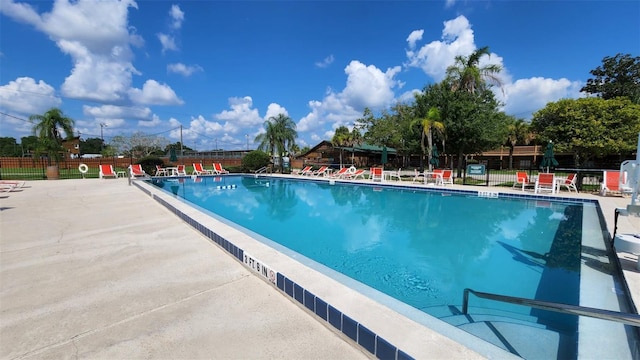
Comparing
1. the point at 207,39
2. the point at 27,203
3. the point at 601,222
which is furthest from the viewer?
the point at 207,39

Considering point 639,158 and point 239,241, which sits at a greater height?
point 639,158

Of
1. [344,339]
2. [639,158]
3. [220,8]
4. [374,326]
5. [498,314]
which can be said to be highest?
[220,8]

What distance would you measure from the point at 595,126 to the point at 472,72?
10917 mm

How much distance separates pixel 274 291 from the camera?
2635 mm

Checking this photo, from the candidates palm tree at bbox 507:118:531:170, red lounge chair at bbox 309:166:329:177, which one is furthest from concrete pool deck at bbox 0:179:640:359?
palm tree at bbox 507:118:531:170

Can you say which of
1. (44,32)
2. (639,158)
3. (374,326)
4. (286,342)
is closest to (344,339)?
(374,326)

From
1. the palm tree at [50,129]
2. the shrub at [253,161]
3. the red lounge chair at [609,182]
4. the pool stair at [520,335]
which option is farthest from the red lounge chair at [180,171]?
the red lounge chair at [609,182]

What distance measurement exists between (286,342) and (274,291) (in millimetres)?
772

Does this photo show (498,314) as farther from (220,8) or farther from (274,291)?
(220,8)

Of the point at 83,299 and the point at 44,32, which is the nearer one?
the point at 83,299

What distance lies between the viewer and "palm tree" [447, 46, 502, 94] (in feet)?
54.0

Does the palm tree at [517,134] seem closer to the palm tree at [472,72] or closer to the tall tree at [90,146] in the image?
the palm tree at [472,72]

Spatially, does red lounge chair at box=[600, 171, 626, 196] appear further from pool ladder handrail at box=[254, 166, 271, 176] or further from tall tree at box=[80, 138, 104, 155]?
tall tree at box=[80, 138, 104, 155]

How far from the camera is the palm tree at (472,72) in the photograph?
54.0 ft
